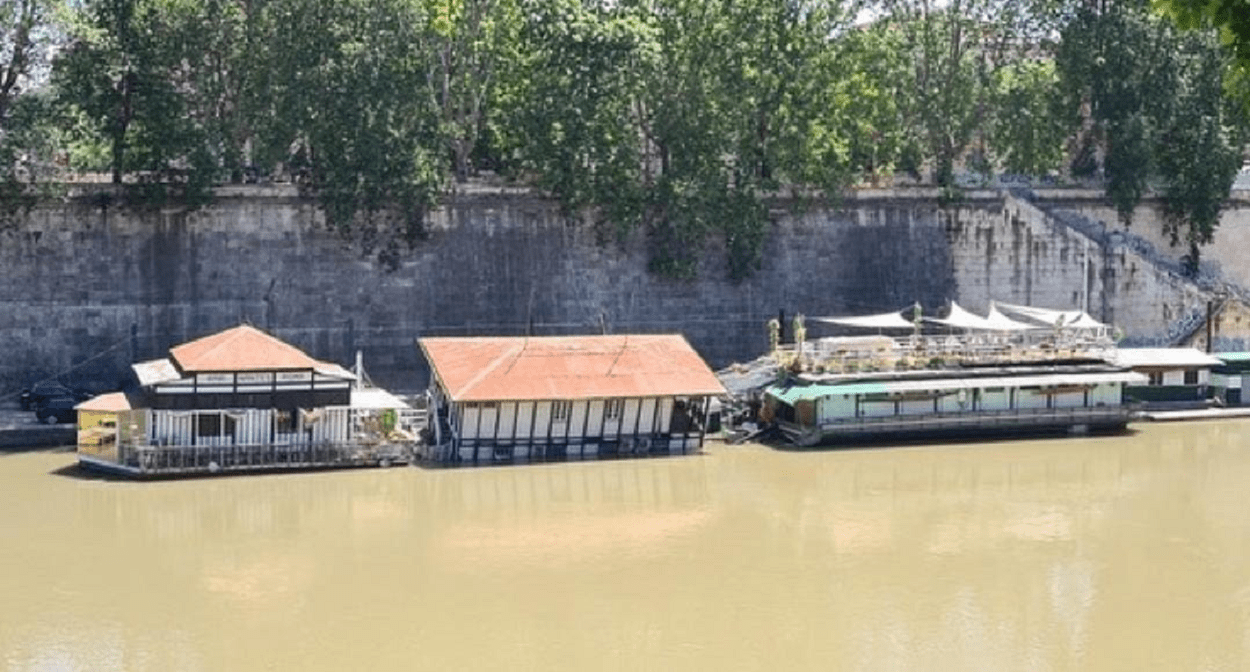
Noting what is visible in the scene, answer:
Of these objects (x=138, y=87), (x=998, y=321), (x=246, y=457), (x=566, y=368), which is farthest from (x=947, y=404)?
(x=138, y=87)

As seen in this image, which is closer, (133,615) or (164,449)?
(133,615)

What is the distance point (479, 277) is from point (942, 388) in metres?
12.3

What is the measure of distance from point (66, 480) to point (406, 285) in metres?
11.2

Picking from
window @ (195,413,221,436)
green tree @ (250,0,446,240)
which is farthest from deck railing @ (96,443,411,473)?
green tree @ (250,0,446,240)

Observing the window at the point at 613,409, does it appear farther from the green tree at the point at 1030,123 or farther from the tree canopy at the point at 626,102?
the green tree at the point at 1030,123

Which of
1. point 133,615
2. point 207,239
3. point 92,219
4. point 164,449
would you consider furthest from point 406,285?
point 133,615

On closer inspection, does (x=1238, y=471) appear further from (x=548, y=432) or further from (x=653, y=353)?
(x=548, y=432)

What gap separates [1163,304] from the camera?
38750 millimetres

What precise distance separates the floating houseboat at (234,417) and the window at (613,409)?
4188mm

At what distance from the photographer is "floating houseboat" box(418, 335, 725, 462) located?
93.7 ft

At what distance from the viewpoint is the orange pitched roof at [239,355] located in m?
26.8

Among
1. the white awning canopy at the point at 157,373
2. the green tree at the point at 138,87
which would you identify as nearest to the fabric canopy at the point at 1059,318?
the white awning canopy at the point at 157,373

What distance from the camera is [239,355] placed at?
89.0ft

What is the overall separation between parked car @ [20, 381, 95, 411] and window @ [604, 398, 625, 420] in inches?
471
